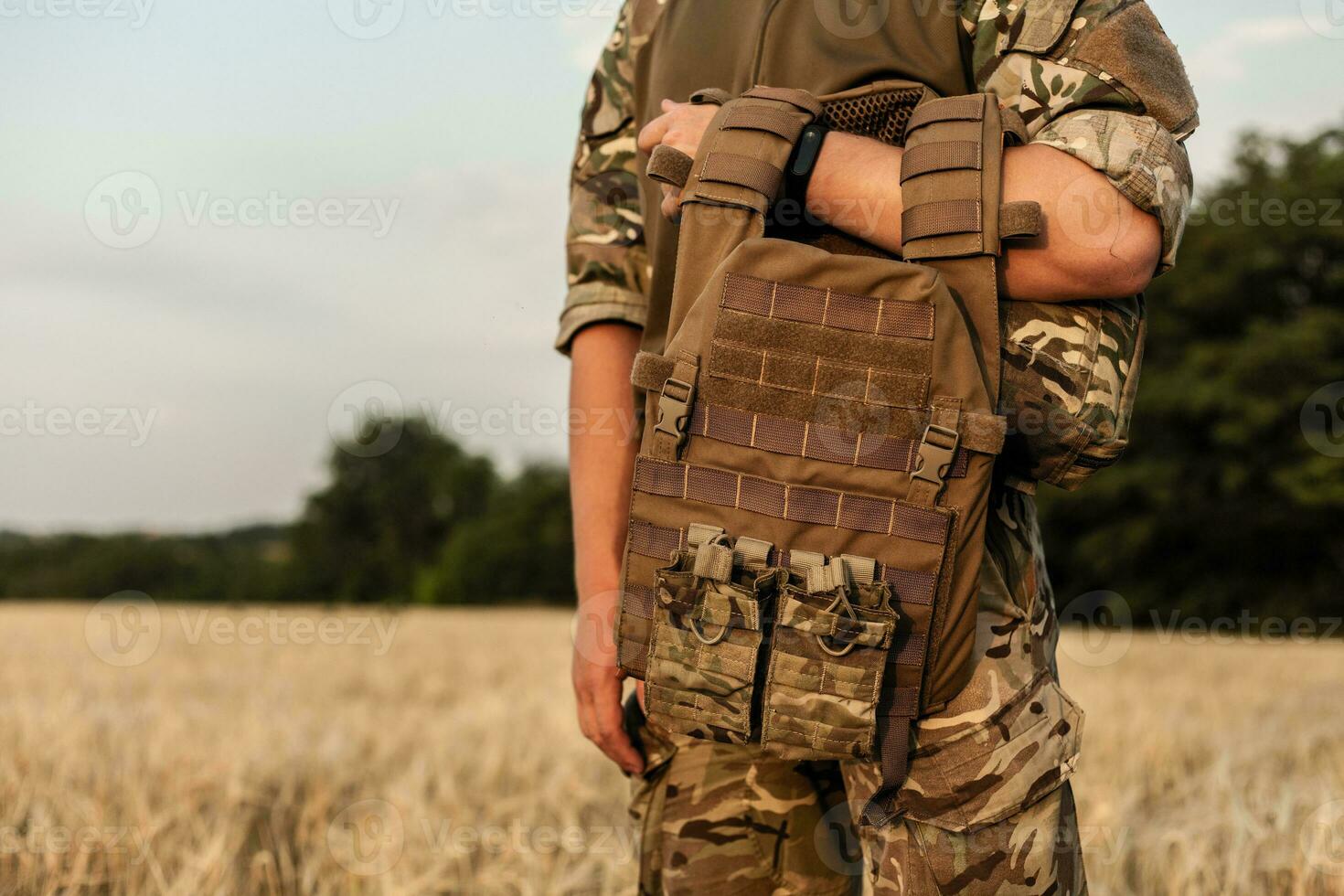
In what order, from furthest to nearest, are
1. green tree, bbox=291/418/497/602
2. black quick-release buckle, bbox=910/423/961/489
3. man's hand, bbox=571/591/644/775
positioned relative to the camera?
1. green tree, bbox=291/418/497/602
2. man's hand, bbox=571/591/644/775
3. black quick-release buckle, bbox=910/423/961/489

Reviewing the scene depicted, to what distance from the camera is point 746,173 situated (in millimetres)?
1452

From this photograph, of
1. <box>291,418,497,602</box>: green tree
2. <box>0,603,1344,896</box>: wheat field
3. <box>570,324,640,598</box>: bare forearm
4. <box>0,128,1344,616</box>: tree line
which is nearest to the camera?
<box>570,324,640,598</box>: bare forearm

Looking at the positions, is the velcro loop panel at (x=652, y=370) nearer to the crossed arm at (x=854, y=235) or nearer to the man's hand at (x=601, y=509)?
the crossed arm at (x=854, y=235)

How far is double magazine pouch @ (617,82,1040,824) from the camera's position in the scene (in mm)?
1348

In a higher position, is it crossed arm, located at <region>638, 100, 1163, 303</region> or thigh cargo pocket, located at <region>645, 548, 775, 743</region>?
crossed arm, located at <region>638, 100, 1163, 303</region>

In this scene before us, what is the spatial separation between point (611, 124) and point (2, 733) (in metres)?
3.84

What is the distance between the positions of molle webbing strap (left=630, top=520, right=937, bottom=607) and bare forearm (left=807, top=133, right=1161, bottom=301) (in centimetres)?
44

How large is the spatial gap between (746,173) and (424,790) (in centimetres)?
329

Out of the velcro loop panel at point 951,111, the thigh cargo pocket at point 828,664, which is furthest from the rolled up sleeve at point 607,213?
the thigh cargo pocket at point 828,664

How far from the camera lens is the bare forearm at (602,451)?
1.88 metres

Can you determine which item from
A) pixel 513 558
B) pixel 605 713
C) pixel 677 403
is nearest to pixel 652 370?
pixel 677 403

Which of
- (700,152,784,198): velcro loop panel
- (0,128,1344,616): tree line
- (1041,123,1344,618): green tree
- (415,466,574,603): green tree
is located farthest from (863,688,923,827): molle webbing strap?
(415,466,574,603): green tree

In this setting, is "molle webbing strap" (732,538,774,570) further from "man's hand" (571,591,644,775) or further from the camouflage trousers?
"man's hand" (571,591,644,775)

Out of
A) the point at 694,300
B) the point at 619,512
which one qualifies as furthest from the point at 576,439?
the point at 694,300
